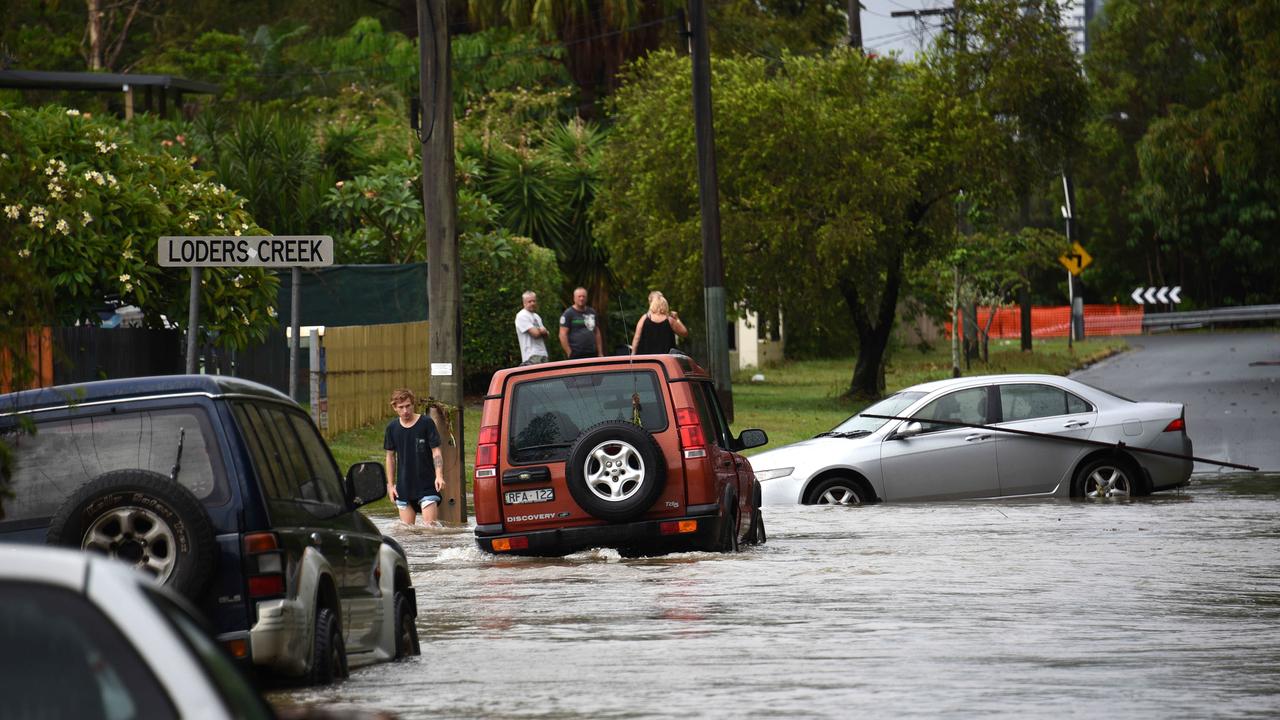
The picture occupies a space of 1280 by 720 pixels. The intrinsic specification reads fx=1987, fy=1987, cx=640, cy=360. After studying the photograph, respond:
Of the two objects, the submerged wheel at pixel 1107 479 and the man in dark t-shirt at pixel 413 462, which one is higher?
the man in dark t-shirt at pixel 413 462

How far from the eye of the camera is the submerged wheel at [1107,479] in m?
20.1

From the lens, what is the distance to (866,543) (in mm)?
16359

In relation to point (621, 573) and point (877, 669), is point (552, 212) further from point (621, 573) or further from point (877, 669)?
point (877, 669)

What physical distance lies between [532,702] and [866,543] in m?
8.37

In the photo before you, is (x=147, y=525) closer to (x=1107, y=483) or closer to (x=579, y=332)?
(x=1107, y=483)

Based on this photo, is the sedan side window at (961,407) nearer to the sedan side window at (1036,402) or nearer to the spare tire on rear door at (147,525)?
the sedan side window at (1036,402)

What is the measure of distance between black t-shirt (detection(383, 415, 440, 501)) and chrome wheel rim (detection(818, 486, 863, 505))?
13.0ft

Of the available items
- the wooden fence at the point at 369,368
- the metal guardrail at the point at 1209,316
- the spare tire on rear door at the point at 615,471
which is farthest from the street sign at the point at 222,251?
the metal guardrail at the point at 1209,316

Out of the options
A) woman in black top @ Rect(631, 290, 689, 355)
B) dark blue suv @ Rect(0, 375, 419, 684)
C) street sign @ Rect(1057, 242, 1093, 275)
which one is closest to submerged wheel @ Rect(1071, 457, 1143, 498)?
woman in black top @ Rect(631, 290, 689, 355)

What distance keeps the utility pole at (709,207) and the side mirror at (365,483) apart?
18.2 meters

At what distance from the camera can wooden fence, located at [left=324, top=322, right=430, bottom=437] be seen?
26484 mm

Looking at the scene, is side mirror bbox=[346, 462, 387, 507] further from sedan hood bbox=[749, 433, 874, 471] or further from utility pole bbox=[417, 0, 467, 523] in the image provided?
sedan hood bbox=[749, 433, 874, 471]

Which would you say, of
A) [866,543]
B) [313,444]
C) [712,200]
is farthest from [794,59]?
[313,444]

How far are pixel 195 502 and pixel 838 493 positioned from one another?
12.7m
